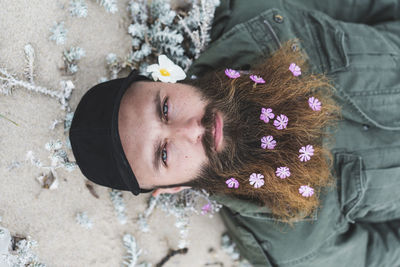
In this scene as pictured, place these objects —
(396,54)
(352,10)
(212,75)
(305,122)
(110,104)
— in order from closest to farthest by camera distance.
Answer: (110,104), (305,122), (212,75), (396,54), (352,10)

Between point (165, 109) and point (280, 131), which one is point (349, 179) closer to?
point (280, 131)

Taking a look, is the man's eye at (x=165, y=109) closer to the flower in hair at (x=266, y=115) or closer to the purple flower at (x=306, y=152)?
the flower in hair at (x=266, y=115)

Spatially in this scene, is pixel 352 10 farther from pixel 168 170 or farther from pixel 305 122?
pixel 168 170

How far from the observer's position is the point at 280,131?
1388mm

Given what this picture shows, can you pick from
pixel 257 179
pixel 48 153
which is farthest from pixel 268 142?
pixel 48 153

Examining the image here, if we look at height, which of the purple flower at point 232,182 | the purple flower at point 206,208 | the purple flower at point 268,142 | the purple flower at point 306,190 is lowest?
the purple flower at point 206,208

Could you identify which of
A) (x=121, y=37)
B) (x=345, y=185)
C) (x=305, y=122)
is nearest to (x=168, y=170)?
(x=305, y=122)

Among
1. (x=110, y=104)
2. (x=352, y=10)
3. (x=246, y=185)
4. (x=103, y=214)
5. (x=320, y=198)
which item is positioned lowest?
(x=320, y=198)

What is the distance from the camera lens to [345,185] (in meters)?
1.78

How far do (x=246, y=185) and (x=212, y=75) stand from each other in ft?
1.70

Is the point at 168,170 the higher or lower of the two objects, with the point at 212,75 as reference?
lower

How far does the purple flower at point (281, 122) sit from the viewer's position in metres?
1.37

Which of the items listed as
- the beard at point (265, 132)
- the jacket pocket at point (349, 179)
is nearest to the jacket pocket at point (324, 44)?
the beard at point (265, 132)

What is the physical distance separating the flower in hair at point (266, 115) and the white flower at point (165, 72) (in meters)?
0.37
